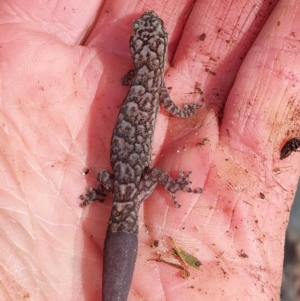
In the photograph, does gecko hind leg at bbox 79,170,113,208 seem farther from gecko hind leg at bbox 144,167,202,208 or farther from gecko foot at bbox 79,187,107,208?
gecko hind leg at bbox 144,167,202,208

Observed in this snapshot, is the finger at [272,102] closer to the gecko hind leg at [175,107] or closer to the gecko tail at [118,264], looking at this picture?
the gecko hind leg at [175,107]

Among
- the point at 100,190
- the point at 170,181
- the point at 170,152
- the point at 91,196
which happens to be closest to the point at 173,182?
the point at 170,181

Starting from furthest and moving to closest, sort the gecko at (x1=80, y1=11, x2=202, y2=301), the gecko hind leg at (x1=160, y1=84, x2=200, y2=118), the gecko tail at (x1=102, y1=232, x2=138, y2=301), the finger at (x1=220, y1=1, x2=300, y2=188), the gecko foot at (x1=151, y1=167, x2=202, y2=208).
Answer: the gecko hind leg at (x1=160, y1=84, x2=200, y2=118), the gecko foot at (x1=151, y1=167, x2=202, y2=208), the finger at (x1=220, y1=1, x2=300, y2=188), the gecko at (x1=80, y1=11, x2=202, y2=301), the gecko tail at (x1=102, y1=232, x2=138, y2=301)

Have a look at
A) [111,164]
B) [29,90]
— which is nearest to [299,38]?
[111,164]

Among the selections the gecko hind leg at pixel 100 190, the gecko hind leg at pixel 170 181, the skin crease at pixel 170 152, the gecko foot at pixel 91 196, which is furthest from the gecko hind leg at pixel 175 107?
the gecko foot at pixel 91 196

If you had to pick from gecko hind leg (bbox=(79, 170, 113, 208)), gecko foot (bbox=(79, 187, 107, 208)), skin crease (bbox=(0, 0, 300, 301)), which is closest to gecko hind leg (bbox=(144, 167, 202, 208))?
skin crease (bbox=(0, 0, 300, 301))

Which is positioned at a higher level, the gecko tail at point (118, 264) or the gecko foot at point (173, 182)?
the gecko foot at point (173, 182)

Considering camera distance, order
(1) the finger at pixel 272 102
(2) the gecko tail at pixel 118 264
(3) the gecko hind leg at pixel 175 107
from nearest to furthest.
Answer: (2) the gecko tail at pixel 118 264
(1) the finger at pixel 272 102
(3) the gecko hind leg at pixel 175 107
